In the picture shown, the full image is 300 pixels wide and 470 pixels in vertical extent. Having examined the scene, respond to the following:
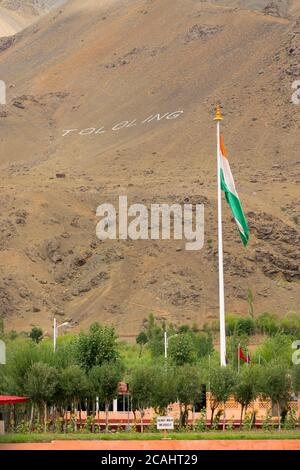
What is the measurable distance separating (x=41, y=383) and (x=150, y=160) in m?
89.3

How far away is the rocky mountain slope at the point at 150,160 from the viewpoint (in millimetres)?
116938

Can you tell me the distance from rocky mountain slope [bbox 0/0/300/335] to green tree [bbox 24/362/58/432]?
175 ft

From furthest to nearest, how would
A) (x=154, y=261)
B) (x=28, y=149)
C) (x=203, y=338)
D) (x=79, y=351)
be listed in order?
(x=28, y=149)
(x=154, y=261)
(x=203, y=338)
(x=79, y=351)

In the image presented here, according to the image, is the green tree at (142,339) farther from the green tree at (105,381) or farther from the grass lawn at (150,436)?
the grass lawn at (150,436)

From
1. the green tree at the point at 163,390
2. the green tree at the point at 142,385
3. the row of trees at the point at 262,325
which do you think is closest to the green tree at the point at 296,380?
the green tree at the point at 163,390

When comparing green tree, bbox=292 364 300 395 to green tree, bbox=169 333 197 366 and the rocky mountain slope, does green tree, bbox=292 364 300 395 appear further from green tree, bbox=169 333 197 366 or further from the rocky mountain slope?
the rocky mountain slope

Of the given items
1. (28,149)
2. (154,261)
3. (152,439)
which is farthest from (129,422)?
(28,149)

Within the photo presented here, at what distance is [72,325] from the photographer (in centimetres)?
11225

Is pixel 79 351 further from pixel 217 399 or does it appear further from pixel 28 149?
pixel 28 149

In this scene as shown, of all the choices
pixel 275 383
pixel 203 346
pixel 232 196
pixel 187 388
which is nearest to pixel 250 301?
pixel 203 346

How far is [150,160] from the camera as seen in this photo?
144 metres

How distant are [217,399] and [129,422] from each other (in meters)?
3.52

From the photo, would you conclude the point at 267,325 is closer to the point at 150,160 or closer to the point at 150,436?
the point at 150,160

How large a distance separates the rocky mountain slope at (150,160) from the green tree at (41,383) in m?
53.4
